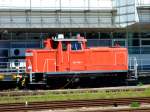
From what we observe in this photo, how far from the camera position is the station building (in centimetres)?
3416

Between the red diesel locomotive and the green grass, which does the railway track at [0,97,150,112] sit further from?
the red diesel locomotive

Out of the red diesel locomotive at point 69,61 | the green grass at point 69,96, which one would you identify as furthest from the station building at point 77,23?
the green grass at point 69,96

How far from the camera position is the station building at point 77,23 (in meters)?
34.2

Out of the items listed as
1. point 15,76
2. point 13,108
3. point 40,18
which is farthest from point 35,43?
point 13,108

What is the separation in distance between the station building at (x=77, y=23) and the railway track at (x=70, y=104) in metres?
14.3

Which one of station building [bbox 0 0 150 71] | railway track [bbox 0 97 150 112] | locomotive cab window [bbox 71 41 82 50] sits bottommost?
railway track [bbox 0 97 150 112]

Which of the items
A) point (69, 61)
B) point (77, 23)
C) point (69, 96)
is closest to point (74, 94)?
point (69, 96)

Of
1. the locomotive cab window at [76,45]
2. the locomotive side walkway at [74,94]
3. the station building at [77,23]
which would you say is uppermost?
the station building at [77,23]

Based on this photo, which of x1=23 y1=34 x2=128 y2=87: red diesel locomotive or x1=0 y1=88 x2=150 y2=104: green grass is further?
x1=23 y1=34 x2=128 y2=87: red diesel locomotive

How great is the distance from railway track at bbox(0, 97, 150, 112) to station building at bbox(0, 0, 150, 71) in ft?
47.0

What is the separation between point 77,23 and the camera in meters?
35.5

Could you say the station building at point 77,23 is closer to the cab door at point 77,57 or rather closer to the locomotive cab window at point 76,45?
the cab door at point 77,57

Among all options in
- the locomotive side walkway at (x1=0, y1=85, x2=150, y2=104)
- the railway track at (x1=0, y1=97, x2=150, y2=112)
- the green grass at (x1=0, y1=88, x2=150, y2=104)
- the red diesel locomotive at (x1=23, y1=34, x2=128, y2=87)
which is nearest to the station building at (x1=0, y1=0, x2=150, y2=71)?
the red diesel locomotive at (x1=23, y1=34, x2=128, y2=87)

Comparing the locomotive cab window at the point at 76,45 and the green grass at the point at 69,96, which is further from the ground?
the locomotive cab window at the point at 76,45
